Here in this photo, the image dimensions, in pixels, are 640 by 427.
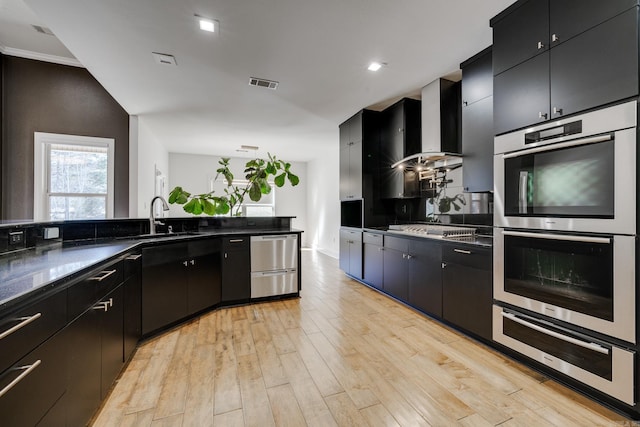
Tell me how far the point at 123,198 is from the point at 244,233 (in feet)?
7.67

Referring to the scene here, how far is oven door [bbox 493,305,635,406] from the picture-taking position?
152 centimetres

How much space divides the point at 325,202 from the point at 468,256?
5.36 m

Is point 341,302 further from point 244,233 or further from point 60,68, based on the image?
point 60,68

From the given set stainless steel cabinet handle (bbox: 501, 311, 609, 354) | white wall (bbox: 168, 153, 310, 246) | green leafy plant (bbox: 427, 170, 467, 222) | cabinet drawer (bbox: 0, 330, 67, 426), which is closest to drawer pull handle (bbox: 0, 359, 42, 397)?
cabinet drawer (bbox: 0, 330, 67, 426)

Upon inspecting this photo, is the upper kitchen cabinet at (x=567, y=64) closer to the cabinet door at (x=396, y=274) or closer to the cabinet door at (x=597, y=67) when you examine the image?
the cabinet door at (x=597, y=67)

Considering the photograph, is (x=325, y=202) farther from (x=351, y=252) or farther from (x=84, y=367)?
(x=84, y=367)

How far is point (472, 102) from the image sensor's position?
9.09 ft

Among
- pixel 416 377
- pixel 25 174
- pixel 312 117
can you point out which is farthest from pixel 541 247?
pixel 25 174

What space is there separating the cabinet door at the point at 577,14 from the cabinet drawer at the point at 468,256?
5.16 feet

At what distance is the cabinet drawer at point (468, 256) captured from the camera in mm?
2320

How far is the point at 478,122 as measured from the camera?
8.89 feet

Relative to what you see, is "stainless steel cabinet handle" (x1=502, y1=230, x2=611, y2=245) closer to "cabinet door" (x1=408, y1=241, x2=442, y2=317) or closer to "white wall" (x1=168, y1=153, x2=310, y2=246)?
"cabinet door" (x1=408, y1=241, x2=442, y2=317)

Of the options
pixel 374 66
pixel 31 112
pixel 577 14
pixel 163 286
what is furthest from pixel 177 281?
pixel 577 14

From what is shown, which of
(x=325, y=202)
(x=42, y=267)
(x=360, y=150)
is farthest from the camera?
(x=325, y=202)
